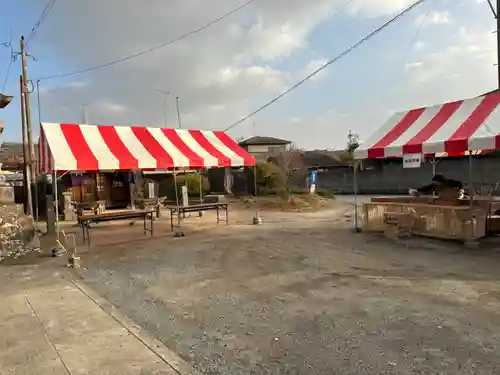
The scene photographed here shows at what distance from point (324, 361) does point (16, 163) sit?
20.9 meters

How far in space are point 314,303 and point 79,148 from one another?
6459 millimetres

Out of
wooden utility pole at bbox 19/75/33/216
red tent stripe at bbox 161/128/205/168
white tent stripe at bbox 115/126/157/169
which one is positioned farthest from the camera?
wooden utility pole at bbox 19/75/33/216

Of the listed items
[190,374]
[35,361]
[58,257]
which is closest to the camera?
[190,374]

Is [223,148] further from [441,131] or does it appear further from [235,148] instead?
[441,131]

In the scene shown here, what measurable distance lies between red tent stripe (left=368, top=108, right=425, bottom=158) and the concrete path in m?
6.68

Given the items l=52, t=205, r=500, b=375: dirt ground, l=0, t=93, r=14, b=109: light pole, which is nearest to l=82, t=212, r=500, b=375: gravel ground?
l=52, t=205, r=500, b=375: dirt ground

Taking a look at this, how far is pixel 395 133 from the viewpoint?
9.80 metres

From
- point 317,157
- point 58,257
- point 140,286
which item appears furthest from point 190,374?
point 317,157

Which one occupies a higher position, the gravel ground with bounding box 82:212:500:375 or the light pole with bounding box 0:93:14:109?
the light pole with bounding box 0:93:14:109

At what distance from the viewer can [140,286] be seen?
589cm

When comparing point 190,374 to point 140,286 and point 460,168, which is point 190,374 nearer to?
point 140,286

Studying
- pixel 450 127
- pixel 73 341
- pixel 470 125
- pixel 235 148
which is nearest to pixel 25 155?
pixel 235 148

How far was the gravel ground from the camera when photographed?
3.41 metres

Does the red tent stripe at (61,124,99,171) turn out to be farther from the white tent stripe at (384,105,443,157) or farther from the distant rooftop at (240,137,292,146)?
the distant rooftop at (240,137,292,146)
